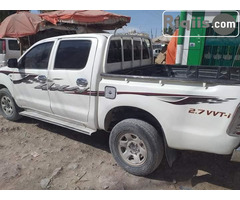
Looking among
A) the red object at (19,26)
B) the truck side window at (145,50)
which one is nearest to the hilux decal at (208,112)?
the truck side window at (145,50)

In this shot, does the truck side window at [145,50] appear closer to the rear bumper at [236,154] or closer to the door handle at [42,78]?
the door handle at [42,78]

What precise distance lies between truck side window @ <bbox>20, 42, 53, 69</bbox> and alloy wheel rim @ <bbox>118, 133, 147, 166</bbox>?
1894mm

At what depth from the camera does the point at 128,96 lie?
293 centimetres

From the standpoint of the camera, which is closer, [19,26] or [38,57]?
[38,57]

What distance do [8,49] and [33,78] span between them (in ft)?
31.1

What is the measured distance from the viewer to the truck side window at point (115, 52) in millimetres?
3404

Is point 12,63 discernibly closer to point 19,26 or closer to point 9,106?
point 9,106

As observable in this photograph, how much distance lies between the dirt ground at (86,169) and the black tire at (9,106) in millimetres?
798

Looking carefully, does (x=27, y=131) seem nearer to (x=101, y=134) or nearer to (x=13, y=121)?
(x=13, y=121)

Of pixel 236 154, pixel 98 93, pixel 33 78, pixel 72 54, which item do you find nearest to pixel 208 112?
pixel 236 154

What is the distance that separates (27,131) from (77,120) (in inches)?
59.3

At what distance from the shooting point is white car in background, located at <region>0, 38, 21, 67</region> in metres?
11.8

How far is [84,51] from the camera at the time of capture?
3424 millimetres

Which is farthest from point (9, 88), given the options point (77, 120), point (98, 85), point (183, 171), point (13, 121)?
point (183, 171)
